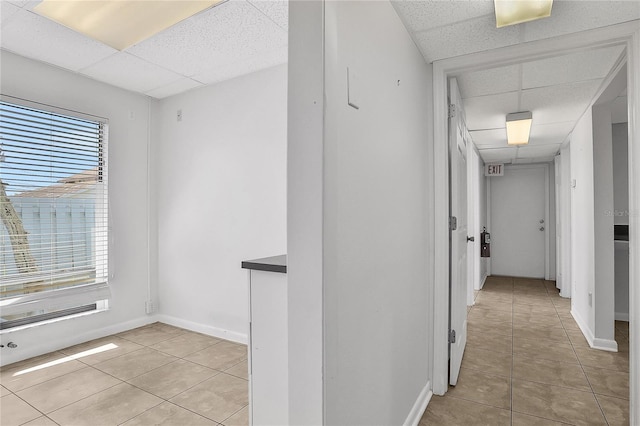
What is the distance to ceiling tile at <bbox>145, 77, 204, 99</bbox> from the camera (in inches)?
133

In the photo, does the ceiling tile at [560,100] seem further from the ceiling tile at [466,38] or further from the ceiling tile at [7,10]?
the ceiling tile at [7,10]

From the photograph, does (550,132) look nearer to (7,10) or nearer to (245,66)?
(245,66)

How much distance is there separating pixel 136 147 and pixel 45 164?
84 cm

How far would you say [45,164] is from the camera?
300 centimetres

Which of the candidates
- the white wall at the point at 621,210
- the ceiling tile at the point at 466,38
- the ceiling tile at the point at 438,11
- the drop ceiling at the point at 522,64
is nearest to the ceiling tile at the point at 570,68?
the drop ceiling at the point at 522,64

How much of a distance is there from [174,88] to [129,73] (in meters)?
0.45

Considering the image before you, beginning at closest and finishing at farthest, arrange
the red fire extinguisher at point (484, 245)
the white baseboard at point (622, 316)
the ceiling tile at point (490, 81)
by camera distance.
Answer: the ceiling tile at point (490, 81) → the white baseboard at point (622, 316) → the red fire extinguisher at point (484, 245)

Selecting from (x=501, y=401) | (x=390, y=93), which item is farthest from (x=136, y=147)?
(x=501, y=401)

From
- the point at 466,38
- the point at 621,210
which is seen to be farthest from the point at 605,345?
the point at 466,38

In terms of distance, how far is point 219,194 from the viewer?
3391 mm

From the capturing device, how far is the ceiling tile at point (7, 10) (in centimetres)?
215

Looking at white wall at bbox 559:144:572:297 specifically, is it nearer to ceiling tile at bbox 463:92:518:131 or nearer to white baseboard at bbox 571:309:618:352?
ceiling tile at bbox 463:92:518:131

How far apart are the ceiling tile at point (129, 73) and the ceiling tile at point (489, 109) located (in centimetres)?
280

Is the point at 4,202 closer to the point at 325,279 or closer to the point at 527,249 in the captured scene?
the point at 325,279
